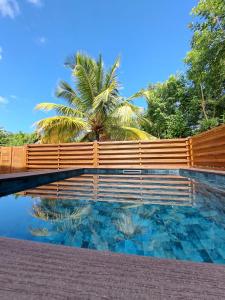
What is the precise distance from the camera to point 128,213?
2.56m

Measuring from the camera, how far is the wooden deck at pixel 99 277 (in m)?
0.67

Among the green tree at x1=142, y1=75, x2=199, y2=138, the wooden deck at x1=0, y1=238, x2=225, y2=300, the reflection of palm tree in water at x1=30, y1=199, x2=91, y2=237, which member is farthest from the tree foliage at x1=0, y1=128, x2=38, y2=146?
the wooden deck at x1=0, y1=238, x2=225, y2=300

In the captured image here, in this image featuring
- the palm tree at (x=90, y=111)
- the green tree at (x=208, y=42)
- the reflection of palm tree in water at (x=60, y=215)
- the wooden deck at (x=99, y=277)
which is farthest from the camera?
the palm tree at (x=90, y=111)

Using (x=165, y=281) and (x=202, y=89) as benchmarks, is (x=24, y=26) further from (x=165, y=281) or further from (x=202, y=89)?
(x=165, y=281)

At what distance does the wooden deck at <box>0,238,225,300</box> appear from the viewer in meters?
0.67

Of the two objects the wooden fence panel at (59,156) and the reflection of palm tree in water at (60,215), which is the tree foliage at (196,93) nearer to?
the wooden fence panel at (59,156)

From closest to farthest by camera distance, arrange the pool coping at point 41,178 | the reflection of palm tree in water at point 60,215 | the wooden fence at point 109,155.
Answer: the reflection of palm tree in water at point 60,215
the pool coping at point 41,178
the wooden fence at point 109,155

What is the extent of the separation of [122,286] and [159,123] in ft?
36.7

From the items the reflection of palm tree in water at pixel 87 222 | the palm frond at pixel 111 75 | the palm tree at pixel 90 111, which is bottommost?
the reflection of palm tree in water at pixel 87 222

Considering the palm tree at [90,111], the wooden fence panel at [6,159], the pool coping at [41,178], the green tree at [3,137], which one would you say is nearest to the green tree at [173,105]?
the palm tree at [90,111]

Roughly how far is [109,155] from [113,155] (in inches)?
6.5

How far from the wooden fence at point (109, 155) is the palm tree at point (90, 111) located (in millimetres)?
993

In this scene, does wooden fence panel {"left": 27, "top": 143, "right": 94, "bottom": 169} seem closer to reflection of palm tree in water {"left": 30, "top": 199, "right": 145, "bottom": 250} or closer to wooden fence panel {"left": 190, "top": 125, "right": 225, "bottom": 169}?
wooden fence panel {"left": 190, "top": 125, "right": 225, "bottom": 169}

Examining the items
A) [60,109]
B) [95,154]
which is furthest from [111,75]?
[95,154]
